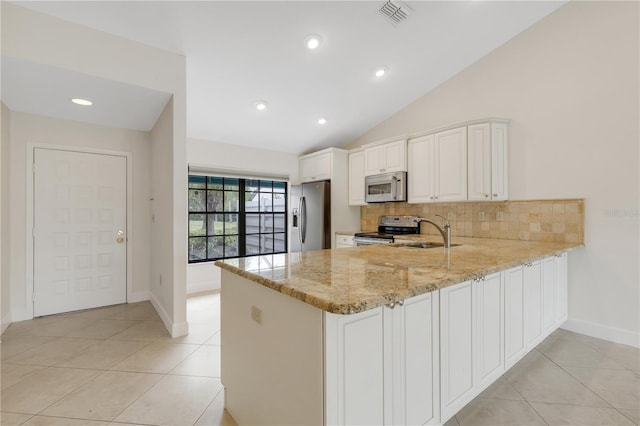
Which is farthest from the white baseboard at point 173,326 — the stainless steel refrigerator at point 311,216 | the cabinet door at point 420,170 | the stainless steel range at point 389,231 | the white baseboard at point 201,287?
the cabinet door at point 420,170

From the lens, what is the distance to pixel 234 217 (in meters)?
4.81

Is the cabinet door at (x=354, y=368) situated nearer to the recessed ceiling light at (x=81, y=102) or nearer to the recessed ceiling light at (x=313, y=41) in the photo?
the recessed ceiling light at (x=313, y=41)

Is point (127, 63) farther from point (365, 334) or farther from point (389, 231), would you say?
point (389, 231)

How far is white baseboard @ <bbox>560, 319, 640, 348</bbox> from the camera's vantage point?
261 cm

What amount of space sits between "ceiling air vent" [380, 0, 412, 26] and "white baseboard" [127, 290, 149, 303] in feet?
14.3

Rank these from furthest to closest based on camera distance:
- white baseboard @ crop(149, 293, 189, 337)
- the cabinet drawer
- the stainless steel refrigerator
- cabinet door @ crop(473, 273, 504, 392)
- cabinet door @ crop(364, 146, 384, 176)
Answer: the stainless steel refrigerator < the cabinet drawer < cabinet door @ crop(364, 146, 384, 176) < white baseboard @ crop(149, 293, 189, 337) < cabinet door @ crop(473, 273, 504, 392)

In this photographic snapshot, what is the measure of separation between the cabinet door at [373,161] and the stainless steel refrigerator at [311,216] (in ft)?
2.26

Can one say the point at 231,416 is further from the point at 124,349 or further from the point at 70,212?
the point at 70,212

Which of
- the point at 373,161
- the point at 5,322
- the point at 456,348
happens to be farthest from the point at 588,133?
the point at 5,322

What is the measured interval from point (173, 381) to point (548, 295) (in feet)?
10.1

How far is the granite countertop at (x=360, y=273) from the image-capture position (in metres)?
1.05

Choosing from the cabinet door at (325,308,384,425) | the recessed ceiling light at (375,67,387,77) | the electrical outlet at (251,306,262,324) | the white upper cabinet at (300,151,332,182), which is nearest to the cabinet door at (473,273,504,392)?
the cabinet door at (325,308,384,425)

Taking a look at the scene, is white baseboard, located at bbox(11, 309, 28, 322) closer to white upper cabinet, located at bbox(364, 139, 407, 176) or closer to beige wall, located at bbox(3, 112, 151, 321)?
beige wall, located at bbox(3, 112, 151, 321)

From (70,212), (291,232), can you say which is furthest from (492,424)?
(70,212)
